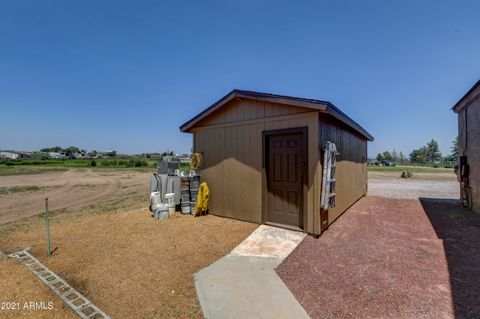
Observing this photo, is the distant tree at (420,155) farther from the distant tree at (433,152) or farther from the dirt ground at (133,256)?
the dirt ground at (133,256)

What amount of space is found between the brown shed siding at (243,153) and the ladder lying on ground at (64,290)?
3.87 metres

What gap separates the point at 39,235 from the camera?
514cm

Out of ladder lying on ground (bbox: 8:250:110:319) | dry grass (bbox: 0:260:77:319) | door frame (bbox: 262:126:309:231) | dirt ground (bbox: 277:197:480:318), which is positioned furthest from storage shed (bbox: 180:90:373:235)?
dry grass (bbox: 0:260:77:319)

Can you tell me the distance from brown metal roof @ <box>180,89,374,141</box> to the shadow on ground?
3264 millimetres

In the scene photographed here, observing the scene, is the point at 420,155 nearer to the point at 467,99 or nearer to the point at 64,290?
the point at 467,99

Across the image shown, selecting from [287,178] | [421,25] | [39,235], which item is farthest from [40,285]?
[421,25]

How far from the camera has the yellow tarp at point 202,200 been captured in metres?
6.72

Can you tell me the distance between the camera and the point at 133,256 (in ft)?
13.0

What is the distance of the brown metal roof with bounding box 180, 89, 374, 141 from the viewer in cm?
460

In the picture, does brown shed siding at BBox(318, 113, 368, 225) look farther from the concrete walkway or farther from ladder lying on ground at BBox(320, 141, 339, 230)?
the concrete walkway

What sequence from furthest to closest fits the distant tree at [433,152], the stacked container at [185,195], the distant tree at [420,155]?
the distant tree at [433,152]
the distant tree at [420,155]
the stacked container at [185,195]

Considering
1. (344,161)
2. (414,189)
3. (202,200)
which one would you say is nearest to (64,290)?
(202,200)

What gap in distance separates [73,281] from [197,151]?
4667 millimetres

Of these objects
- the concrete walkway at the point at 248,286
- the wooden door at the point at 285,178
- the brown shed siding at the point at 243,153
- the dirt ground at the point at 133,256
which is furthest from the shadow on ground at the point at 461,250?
the dirt ground at the point at 133,256
